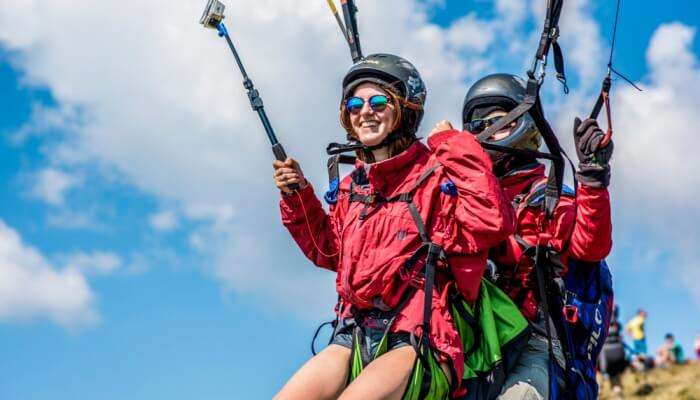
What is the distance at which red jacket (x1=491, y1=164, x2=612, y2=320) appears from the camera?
18.4ft

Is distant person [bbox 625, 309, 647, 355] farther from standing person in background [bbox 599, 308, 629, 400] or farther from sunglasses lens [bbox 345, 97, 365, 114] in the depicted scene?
sunglasses lens [bbox 345, 97, 365, 114]

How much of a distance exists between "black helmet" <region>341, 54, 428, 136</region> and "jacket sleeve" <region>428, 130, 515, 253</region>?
20.6 inches

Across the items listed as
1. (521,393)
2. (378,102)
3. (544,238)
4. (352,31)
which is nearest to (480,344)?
(521,393)

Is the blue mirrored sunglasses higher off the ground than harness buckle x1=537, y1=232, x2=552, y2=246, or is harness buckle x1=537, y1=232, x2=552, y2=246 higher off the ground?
the blue mirrored sunglasses

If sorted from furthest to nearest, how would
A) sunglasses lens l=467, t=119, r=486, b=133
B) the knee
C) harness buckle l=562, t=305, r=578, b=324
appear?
sunglasses lens l=467, t=119, r=486, b=133
harness buckle l=562, t=305, r=578, b=324
the knee

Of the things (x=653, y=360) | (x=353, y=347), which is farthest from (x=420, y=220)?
(x=653, y=360)

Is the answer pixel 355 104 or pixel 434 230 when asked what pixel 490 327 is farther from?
pixel 355 104

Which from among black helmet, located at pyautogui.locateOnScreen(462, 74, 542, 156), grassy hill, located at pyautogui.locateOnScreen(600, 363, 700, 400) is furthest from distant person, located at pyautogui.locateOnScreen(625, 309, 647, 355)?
black helmet, located at pyautogui.locateOnScreen(462, 74, 542, 156)

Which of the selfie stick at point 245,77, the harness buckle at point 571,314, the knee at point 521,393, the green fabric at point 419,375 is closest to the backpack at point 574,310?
the harness buckle at point 571,314

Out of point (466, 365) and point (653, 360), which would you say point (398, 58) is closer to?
point (466, 365)

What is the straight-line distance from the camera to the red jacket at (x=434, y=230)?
4.99 m

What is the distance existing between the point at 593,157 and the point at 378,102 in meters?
1.39

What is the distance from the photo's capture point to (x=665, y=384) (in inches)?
914

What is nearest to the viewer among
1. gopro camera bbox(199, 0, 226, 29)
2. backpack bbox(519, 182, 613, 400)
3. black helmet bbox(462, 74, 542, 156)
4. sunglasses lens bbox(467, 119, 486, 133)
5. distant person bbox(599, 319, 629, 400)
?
backpack bbox(519, 182, 613, 400)
